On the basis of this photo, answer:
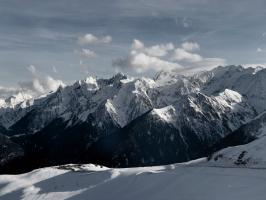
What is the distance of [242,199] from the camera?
84812 millimetres

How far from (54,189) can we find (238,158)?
56.0m

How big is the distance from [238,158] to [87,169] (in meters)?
51.5

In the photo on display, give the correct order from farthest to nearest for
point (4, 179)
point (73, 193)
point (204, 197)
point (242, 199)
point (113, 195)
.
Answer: point (4, 179) → point (73, 193) → point (113, 195) → point (204, 197) → point (242, 199)

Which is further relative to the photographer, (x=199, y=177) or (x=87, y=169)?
(x=87, y=169)

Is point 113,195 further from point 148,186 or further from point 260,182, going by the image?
point 260,182

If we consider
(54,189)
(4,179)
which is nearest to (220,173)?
(54,189)

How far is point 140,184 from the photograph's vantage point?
12544cm

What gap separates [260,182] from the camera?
9550 centimetres

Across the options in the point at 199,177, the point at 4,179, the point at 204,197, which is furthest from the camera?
the point at 4,179

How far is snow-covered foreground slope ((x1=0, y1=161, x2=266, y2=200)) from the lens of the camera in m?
96.8

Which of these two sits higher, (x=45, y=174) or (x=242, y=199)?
(x=45, y=174)

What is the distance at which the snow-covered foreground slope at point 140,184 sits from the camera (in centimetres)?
9681

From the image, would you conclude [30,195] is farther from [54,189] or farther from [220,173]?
[220,173]

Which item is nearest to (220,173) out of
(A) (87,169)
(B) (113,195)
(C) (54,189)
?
(B) (113,195)
